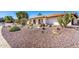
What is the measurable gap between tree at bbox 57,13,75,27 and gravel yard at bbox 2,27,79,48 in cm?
8

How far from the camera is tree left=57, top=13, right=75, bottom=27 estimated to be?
355 centimetres

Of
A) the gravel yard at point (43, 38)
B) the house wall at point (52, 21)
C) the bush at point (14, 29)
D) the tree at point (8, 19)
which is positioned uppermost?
the tree at point (8, 19)

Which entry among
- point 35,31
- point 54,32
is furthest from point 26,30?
point 54,32

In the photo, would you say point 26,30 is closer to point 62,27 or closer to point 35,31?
point 35,31

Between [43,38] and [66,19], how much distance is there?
1.23ft

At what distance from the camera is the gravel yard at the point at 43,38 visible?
3.56 meters

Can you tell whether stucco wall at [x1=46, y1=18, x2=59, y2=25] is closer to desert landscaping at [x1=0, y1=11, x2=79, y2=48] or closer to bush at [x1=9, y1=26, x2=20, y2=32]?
desert landscaping at [x1=0, y1=11, x2=79, y2=48]

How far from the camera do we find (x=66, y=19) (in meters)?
3.57

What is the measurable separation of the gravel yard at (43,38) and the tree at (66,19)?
0.08 m

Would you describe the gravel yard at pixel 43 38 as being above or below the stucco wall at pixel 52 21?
below

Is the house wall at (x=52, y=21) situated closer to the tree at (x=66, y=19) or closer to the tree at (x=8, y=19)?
the tree at (x=66, y=19)

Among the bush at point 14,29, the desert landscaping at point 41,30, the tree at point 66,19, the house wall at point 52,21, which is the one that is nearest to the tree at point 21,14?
the desert landscaping at point 41,30
